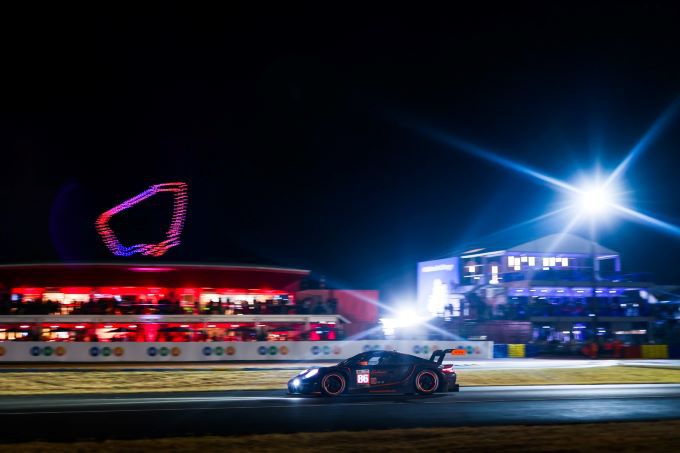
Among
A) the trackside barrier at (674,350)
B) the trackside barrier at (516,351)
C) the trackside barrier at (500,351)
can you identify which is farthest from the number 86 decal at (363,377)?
the trackside barrier at (674,350)

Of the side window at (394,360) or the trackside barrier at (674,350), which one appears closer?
the side window at (394,360)

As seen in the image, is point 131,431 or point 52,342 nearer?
point 131,431

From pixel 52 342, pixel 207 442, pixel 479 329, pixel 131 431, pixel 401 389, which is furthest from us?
pixel 479 329

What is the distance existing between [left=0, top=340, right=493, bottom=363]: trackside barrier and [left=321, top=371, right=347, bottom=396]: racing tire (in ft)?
43.8

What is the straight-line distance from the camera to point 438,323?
53438 millimetres

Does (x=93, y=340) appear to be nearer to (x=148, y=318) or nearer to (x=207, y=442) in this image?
(x=148, y=318)

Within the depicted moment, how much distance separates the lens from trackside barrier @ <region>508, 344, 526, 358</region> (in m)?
41.2

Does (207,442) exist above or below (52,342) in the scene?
below

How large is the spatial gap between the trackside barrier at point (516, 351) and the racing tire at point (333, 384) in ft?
79.5

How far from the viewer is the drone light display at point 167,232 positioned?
47438 mm

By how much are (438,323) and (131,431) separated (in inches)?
1652

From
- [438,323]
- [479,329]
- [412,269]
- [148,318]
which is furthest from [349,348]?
[412,269]

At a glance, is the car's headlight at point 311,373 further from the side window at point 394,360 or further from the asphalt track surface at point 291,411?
the side window at point 394,360

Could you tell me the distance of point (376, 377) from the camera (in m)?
19.1
